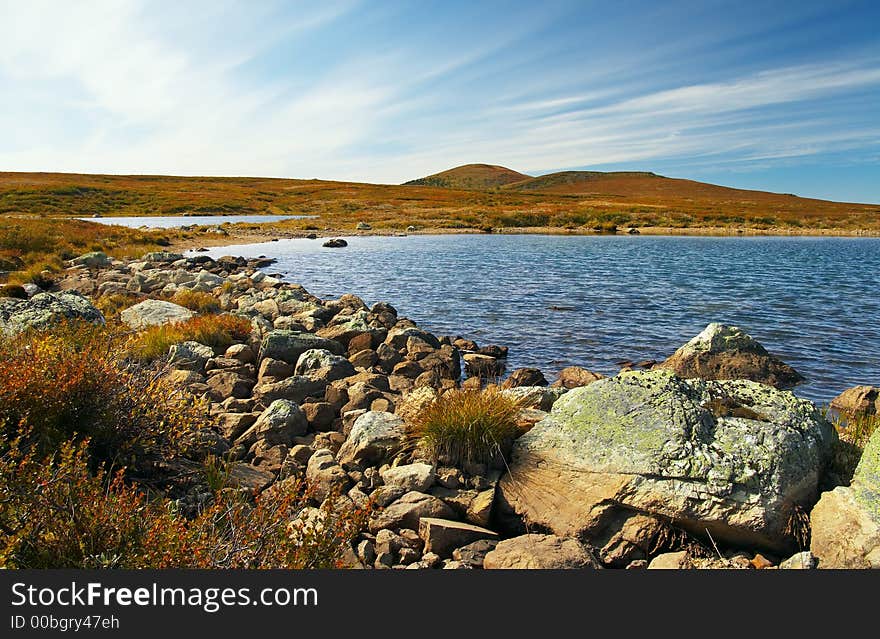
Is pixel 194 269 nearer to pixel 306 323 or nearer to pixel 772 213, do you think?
pixel 306 323

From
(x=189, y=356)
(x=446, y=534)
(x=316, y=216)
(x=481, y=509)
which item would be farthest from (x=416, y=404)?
(x=316, y=216)

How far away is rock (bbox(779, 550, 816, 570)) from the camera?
411cm

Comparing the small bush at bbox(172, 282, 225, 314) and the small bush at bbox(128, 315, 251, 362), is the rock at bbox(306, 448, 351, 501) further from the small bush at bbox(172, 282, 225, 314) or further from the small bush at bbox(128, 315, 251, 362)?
the small bush at bbox(172, 282, 225, 314)

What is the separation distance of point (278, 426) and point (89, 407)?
2.14 m

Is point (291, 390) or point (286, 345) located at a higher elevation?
point (286, 345)

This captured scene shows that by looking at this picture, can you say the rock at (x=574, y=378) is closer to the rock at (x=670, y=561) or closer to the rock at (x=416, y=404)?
the rock at (x=416, y=404)

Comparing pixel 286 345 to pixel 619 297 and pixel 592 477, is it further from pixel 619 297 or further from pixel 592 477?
pixel 619 297

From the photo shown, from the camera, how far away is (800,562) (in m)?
4.13

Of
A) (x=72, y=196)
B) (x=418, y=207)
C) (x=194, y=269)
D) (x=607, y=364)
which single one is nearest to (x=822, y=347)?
(x=607, y=364)

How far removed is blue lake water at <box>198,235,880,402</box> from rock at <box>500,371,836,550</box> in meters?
5.86

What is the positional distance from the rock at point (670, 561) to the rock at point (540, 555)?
0.47m

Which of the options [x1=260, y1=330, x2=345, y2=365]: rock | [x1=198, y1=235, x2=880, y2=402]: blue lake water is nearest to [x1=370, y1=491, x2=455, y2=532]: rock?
[x1=260, y1=330, x2=345, y2=365]: rock

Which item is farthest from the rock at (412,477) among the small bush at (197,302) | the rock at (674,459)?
the small bush at (197,302)

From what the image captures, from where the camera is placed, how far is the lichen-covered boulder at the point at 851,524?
160 inches
